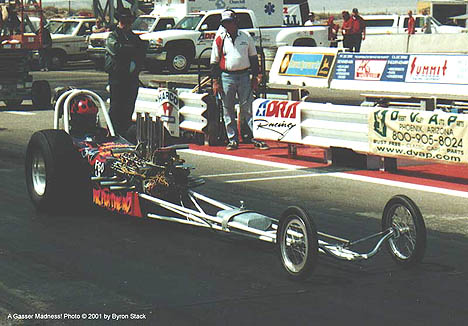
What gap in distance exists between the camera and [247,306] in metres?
6.12

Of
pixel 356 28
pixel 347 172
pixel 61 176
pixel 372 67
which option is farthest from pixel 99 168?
pixel 356 28

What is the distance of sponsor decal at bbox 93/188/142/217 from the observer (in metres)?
8.41

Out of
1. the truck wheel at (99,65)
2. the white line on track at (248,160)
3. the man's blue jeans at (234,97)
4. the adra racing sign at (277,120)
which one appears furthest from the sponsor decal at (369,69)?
the truck wheel at (99,65)

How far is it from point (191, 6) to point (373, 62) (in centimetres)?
1428

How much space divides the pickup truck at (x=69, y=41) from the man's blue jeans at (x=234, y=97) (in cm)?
2256

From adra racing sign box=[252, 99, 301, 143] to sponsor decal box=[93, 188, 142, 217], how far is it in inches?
186

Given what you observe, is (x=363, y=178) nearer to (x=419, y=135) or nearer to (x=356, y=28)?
(x=419, y=135)

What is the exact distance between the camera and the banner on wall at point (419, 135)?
10898mm

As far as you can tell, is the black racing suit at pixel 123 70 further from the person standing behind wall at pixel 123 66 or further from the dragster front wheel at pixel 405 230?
the dragster front wheel at pixel 405 230

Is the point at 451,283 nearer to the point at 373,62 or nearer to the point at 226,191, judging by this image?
the point at 226,191

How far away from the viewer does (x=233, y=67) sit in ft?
45.1

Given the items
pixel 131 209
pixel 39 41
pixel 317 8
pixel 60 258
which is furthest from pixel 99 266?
pixel 317 8

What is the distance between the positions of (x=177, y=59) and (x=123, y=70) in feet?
60.3

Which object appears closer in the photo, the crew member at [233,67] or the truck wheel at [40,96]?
the crew member at [233,67]
